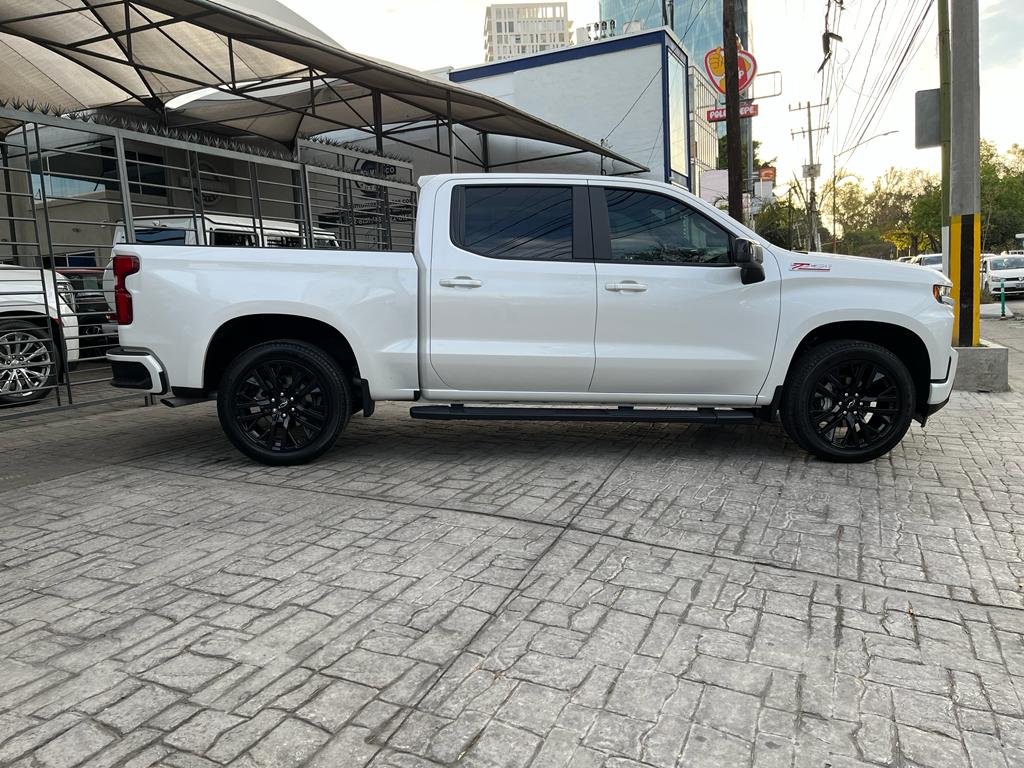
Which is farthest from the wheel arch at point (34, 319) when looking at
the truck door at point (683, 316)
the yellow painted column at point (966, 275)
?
the yellow painted column at point (966, 275)

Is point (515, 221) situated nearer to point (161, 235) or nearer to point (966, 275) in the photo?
point (966, 275)

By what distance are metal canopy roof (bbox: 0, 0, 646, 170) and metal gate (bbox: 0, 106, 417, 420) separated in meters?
0.99

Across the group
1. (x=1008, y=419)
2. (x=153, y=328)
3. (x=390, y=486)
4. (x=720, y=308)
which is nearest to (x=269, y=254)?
(x=153, y=328)

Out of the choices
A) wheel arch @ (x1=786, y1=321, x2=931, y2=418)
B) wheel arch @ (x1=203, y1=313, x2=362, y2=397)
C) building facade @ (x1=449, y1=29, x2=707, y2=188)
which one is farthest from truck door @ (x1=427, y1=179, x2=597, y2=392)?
building facade @ (x1=449, y1=29, x2=707, y2=188)

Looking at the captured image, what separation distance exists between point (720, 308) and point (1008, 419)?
151 inches

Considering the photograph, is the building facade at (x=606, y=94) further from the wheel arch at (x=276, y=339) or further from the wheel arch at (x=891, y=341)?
the wheel arch at (x=276, y=339)

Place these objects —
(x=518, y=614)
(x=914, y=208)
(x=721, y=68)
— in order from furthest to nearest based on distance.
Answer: (x=914, y=208), (x=721, y=68), (x=518, y=614)

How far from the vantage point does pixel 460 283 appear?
17.6ft

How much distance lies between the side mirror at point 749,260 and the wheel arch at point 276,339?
2771 millimetres

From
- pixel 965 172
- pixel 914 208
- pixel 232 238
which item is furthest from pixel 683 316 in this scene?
pixel 914 208

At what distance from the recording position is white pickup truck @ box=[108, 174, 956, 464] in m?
5.32

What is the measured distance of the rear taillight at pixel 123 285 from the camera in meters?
5.29

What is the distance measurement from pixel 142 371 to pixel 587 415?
10.4 feet

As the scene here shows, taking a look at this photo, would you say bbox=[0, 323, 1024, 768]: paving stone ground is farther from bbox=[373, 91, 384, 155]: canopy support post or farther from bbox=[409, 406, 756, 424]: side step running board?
bbox=[373, 91, 384, 155]: canopy support post
